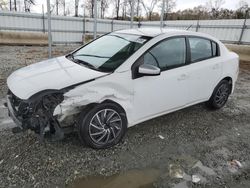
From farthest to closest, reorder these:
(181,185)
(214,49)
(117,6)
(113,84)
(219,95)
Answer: (117,6) < (219,95) < (214,49) < (113,84) < (181,185)

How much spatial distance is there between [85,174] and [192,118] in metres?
2.33

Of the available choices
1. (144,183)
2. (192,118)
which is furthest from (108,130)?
(192,118)

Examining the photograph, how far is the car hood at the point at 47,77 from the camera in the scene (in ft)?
8.02

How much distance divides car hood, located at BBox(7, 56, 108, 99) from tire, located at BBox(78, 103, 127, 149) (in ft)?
1.37

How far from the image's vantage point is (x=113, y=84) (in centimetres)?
268

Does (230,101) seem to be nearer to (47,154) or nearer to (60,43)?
(47,154)

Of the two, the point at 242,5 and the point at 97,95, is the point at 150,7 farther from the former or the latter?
the point at 97,95

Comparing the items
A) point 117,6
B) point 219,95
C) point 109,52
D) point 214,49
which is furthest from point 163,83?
A: point 117,6

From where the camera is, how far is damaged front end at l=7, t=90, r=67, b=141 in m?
2.35

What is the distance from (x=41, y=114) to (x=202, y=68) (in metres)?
2.64

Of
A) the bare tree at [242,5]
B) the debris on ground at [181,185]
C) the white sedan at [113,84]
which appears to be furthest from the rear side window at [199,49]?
the bare tree at [242,5]

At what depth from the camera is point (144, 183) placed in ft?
7.70

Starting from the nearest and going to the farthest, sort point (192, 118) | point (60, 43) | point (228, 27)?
point (192, 118)
point (228, 27)
point (60, 43)

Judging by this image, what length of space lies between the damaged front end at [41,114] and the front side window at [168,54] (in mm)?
1368
